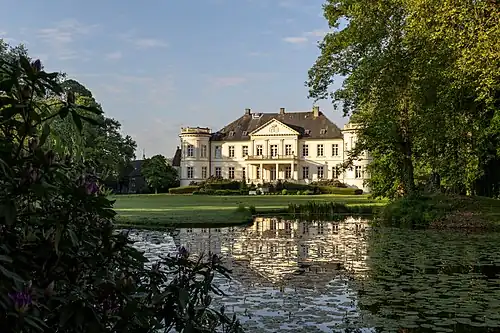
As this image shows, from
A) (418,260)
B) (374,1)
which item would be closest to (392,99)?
(374,1)

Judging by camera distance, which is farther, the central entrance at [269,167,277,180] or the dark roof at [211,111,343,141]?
the central entrance at [269,167,277,180]

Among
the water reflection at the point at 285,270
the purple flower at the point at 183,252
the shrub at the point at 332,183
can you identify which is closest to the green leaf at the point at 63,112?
the purple flower at the point at 183,252

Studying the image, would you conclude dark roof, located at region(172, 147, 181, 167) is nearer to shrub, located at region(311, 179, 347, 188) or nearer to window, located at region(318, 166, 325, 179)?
window, located at region(318, 166, 325, 179)

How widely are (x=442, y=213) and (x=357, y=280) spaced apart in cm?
1181

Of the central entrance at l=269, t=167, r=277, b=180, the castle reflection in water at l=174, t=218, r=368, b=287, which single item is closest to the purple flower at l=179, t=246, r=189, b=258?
the castle reflection in water at l=174, t=218, r=368, b=287

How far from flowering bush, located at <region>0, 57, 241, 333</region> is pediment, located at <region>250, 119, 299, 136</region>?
67776mm

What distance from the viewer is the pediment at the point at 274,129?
7019cm

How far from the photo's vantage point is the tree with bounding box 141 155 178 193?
62406 mm

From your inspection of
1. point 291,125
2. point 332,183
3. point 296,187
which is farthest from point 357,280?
point 291,125

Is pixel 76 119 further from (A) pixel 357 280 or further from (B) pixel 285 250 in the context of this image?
(B) pixel 285 250

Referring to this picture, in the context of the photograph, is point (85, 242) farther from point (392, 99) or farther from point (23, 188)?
point (392, 99)

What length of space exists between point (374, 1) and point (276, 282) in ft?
51.5

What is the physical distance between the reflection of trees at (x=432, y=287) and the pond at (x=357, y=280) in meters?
0.01

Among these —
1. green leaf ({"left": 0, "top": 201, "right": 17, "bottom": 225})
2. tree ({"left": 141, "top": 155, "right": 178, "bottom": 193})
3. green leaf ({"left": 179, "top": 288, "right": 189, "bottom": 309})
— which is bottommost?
green leaf ({"left": 179, "top": 288, "right": 189, "bottom": 309})
